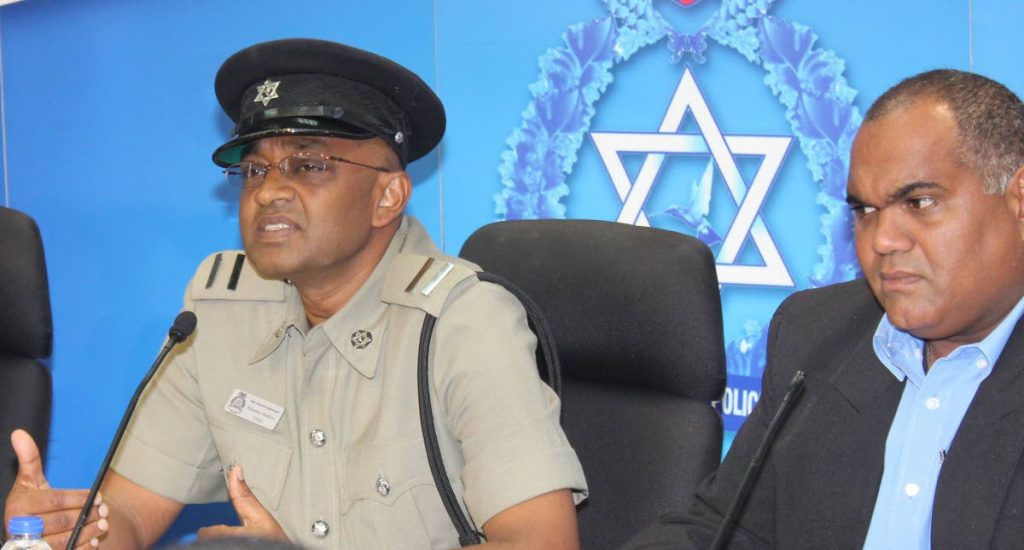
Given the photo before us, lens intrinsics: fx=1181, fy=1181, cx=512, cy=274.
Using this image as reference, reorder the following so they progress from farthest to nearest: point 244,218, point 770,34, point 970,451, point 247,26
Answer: point 247,26 < point 770,34 < point 244,218 < point 970,451

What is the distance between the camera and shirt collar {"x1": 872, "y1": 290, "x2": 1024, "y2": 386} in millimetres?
1479

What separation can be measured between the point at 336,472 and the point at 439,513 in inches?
6.9

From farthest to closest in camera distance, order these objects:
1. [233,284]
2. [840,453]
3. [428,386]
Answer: [233,284] → [428,386] → [840,453]

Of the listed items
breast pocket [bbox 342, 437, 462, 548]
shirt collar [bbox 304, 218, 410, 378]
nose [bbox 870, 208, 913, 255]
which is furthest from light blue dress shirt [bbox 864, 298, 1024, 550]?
shirt collar [bbox 304, 218, 410, 378]

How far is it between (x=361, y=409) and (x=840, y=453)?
72cm

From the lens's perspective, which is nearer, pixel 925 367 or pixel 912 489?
pixel 912 489

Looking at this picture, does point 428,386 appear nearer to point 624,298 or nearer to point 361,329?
point 361,329

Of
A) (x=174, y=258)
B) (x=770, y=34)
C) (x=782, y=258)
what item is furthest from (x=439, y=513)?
(x=174, y=258)

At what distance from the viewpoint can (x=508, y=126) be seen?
279cm

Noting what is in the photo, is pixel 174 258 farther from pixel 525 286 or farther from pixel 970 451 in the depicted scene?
pixel 970 451

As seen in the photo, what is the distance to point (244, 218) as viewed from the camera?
192cm

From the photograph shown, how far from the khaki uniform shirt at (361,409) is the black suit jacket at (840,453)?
0.76ft

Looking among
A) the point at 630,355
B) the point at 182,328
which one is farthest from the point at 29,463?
the point at 630,355

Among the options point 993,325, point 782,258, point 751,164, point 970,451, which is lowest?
point 970,451
